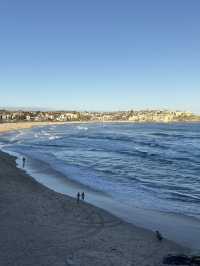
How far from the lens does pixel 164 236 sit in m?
19.1

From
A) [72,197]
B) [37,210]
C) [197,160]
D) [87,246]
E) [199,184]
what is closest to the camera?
[87,246]

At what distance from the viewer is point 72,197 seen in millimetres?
27469

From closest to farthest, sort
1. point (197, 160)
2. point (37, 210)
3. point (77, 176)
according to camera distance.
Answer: point (37, 210) → point (77, 176) → point (197, 160)

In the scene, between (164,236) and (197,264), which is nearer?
(197,264)

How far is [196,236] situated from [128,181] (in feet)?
54.2

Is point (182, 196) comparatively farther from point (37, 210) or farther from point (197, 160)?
point (197, 160)

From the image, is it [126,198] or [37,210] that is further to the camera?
[126,198]

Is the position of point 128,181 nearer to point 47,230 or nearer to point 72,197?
point 72,197

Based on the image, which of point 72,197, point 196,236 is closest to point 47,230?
point 196,236

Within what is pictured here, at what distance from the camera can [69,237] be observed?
58.6 ft

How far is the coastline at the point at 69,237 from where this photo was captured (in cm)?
1540

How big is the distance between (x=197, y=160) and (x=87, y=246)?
3805 cm

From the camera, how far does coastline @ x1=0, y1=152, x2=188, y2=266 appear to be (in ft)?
50.5

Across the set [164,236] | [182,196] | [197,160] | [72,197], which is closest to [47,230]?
[164,236]
